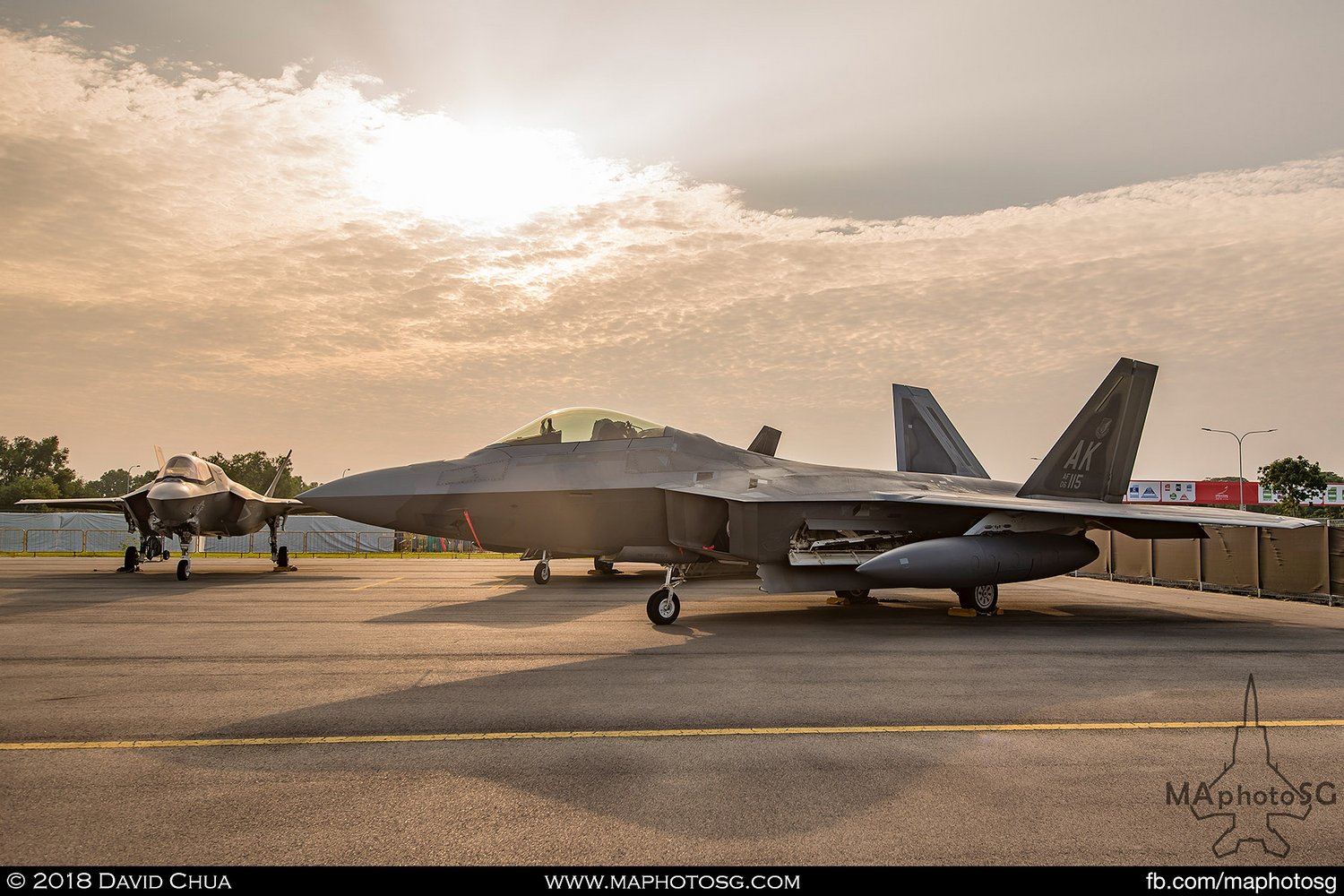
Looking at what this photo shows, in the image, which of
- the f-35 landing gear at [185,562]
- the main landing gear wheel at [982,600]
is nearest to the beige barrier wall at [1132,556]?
the main landing gear wheel at [982,600]

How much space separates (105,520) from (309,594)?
43254mm

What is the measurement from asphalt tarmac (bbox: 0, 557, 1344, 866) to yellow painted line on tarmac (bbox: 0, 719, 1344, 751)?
0.03 meters

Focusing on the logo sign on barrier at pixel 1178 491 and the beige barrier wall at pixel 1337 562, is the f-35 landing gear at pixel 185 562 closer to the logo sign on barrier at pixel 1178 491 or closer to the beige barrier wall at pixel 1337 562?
the beige barrier wall at pixel 1337 562

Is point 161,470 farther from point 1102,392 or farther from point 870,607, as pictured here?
point 1102,392

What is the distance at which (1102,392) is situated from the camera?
15.5m

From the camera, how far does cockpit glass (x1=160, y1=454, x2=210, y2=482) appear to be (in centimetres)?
2098

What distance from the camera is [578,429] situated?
12.3 metres

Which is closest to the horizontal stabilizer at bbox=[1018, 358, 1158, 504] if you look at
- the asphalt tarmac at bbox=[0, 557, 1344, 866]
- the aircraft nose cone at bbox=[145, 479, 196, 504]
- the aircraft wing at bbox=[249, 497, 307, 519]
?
the asphalt tarmac at bbox=[0, 557, 1344, 866]

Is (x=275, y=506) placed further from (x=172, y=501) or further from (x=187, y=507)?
(x=172, y=501)

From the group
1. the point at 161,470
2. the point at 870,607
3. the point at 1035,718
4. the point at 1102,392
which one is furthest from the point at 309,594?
the point at 1102,392

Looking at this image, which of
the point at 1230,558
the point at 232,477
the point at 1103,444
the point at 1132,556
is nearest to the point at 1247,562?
the point at 1230,558

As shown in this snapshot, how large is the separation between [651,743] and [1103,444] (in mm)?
13403

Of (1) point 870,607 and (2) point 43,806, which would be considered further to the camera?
(1) point 870,607

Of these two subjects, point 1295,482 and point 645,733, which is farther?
point 1295,482
